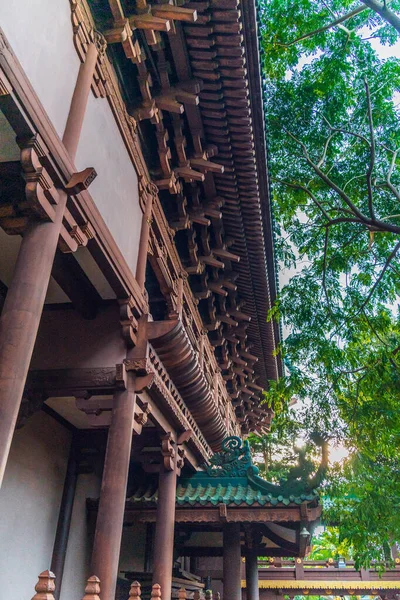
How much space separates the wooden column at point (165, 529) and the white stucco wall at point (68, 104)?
8.71 feet

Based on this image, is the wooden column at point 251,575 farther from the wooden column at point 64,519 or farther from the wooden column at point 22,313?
the wooden column at point 22,313

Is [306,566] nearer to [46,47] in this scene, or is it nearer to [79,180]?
[79,180]

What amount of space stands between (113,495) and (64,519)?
94.6 inches

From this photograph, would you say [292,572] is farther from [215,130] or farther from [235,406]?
[215,130]

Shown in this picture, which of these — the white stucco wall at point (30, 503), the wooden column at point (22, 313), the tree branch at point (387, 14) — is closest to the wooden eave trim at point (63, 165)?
the wooden column at point (22, 313)

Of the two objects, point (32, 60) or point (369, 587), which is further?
point (369, 587)

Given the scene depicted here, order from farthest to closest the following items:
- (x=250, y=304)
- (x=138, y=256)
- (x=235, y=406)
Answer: (x=235, y=406) → (x=250, y=304) → (x=138, y=256)

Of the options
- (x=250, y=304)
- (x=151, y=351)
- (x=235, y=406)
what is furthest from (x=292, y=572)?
(x=151, y=351)

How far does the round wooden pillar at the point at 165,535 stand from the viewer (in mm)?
5566

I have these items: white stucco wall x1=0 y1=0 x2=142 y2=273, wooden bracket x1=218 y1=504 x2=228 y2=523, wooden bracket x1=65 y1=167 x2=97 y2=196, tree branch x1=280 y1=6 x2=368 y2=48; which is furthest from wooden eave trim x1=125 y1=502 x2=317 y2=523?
tree branch x1=280 y1=6 x2=368 y2=48

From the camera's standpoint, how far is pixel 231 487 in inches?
285

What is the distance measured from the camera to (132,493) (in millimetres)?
7176

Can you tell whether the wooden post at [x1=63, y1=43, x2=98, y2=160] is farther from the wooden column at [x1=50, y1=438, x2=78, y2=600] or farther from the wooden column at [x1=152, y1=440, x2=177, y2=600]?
the wooden column at [x1=50, y1=438, x2=78, y2=600]

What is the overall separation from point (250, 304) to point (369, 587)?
38.6ft
